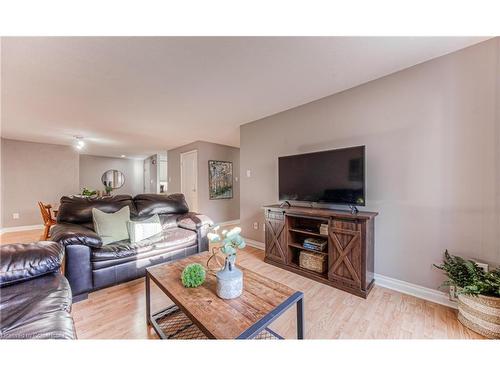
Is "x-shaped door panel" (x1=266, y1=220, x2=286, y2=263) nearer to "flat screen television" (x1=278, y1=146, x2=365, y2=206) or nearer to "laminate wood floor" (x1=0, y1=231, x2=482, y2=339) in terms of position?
"flat screen television" (x1=278, y1=146, x2=365, y2=206)

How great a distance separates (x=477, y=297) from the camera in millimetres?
1410

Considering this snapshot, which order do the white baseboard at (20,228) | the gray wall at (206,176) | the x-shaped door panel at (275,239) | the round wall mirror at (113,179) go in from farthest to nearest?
the round wall mirror at (113,179) → the gray wall at (206,176) → the white baseboard at (20,228) → the x-shaped door panel at (275,239)

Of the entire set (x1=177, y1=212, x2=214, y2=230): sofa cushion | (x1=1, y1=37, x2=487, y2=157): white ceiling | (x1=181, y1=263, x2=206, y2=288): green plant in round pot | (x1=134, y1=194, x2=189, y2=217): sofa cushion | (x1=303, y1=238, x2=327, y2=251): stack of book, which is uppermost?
(x1=1, y1=37, x2=487, y2=157): white ceiling

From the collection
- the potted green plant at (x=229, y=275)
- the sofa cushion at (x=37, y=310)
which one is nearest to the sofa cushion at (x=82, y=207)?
the sofa cushion at (x=37, y=310)

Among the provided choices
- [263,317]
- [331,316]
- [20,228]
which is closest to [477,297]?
[331,316]

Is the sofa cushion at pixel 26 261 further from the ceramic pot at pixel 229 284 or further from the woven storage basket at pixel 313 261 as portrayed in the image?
the woven storage basket at pixel 313 261

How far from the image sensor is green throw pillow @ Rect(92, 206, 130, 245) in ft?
7.03

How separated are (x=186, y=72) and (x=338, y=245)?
89.9 inches

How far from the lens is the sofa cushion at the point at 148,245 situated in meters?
1.94

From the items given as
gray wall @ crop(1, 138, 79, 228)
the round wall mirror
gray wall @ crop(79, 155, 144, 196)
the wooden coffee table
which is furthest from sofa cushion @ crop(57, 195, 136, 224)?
the round wall mirror

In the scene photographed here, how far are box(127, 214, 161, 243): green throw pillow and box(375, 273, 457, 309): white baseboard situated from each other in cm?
257

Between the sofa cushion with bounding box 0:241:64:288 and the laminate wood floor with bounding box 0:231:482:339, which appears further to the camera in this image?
the laminate wood floor with bounding box 0:231:482:339

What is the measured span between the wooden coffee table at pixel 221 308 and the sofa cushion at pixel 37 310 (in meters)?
0.48
